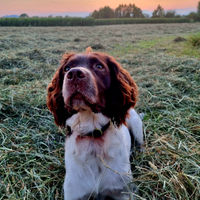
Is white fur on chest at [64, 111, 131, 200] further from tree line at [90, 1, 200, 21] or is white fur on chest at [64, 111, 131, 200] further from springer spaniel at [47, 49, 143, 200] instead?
tree line at [90, 1, 200, 21]

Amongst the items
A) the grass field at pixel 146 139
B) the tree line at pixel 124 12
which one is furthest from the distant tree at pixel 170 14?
the grass field at pixel 146 139

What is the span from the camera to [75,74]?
142 centimetres

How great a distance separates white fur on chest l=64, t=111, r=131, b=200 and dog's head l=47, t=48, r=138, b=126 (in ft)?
0.51

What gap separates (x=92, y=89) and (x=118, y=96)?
1.50 feet

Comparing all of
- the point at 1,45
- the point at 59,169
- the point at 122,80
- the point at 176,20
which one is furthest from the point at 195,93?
the point at 176,20

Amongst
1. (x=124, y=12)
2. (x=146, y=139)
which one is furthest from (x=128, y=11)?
(x=146, y=139)

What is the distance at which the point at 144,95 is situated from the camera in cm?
370

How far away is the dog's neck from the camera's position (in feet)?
5.82

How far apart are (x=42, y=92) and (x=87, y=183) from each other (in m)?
2.32

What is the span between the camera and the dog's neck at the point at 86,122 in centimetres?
177

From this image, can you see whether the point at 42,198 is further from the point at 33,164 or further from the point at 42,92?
the point at 42,92

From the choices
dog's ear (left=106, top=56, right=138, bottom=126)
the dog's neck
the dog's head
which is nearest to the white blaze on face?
the dog's head

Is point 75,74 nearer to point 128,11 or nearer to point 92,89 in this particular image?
point 92,89

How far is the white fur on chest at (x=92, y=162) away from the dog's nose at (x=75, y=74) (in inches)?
18.1
